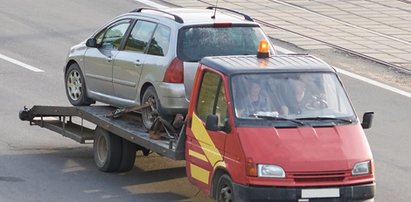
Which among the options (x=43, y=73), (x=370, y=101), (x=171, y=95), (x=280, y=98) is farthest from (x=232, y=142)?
(x=43, y=73)

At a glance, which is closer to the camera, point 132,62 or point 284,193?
point 284,193

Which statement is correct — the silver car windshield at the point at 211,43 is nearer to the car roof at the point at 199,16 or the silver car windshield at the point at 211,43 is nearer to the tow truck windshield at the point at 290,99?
the car roof at the point at 199,16

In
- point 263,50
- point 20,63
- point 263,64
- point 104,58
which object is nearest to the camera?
point 263,64

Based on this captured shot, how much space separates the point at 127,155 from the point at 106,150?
31cm

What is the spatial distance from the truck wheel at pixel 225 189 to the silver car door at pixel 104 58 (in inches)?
143

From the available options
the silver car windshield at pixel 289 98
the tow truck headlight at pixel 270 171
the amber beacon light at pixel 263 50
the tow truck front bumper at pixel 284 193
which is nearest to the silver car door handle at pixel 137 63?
the amber beacon light at pixel 263 50

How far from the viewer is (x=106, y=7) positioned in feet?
92.3

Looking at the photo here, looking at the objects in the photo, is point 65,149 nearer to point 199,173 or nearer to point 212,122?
point 199,173

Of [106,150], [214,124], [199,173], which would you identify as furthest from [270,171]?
[106,150]

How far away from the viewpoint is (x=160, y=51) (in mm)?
14445

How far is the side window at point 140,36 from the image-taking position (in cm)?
1482

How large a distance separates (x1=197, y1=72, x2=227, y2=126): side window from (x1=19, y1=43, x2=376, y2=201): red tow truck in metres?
0.01

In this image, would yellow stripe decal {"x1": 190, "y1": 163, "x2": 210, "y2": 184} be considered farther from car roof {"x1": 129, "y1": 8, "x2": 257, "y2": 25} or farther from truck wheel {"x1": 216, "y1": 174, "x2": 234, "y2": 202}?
car roof {"x1": 129, "y1": 8, "x2": 257, "y2": 25}

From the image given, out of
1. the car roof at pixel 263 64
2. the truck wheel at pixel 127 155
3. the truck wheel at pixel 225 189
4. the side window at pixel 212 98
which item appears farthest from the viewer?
the truck wheel at pixel 127 155
